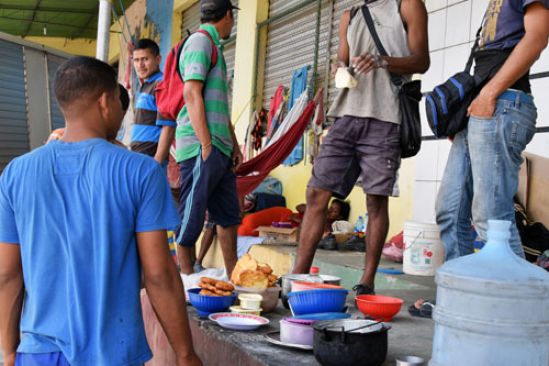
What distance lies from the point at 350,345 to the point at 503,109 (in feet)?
4.12

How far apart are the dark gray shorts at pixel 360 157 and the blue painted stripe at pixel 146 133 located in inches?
76.9

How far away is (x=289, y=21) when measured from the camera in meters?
8.62

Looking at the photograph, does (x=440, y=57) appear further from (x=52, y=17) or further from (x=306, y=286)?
(x=52, y=17)

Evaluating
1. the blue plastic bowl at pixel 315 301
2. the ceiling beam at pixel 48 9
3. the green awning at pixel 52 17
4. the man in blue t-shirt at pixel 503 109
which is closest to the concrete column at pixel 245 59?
the man in blue t-shirt at pixel 503 109

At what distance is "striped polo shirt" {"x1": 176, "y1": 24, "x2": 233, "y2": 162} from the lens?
399 centimetres

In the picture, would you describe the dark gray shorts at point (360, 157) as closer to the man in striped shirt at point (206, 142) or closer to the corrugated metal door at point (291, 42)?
the man in striped shirt at point (206, 142)

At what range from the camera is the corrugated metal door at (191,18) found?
11.7 meters

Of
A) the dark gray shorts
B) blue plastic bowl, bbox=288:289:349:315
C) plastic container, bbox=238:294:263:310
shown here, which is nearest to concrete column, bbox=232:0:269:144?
the dark gray shorts

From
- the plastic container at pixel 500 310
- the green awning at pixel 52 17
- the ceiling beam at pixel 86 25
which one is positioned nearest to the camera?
the plastic container at pixel 500 310

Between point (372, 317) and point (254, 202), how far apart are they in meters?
5.14

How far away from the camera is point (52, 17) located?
19094 millimetres

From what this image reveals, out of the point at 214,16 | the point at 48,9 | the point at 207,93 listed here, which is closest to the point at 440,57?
the point at 214,16

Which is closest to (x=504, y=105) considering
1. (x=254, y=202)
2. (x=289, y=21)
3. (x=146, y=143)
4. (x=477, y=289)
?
(x=477, y=289)

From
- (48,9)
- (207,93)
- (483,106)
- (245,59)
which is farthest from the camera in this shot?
(48,9)
